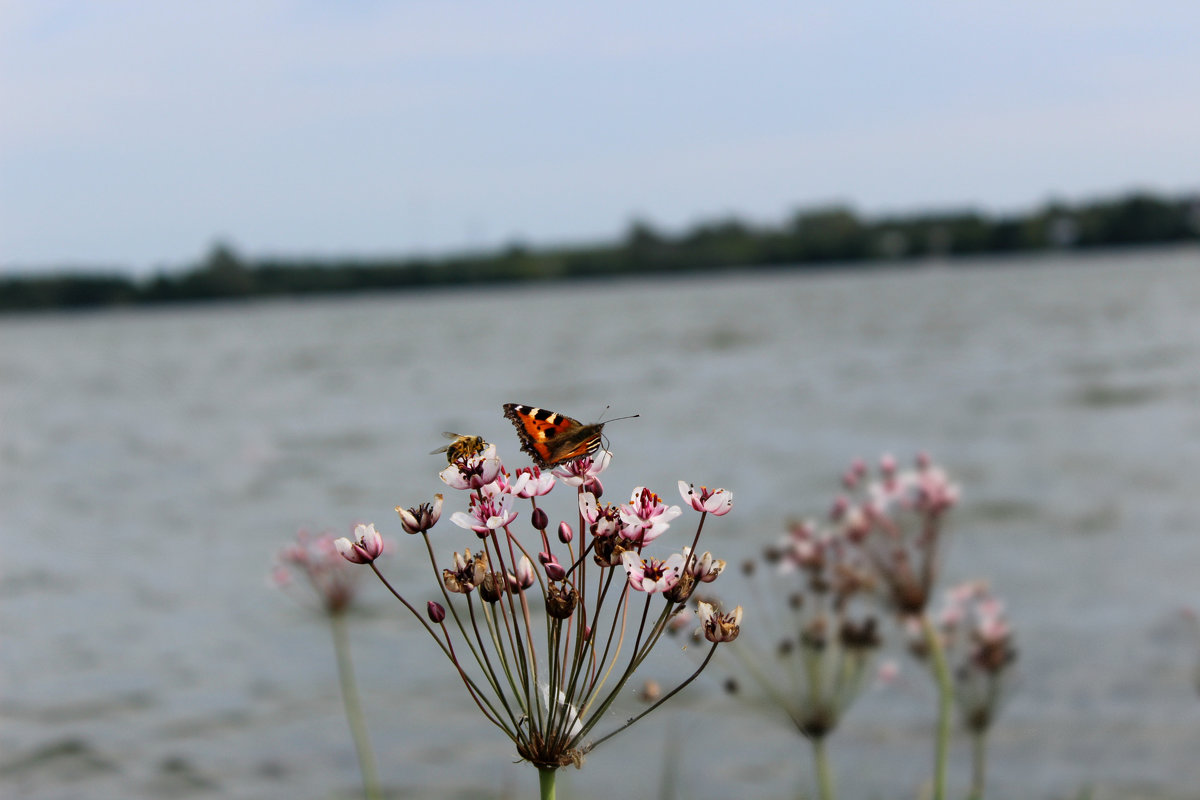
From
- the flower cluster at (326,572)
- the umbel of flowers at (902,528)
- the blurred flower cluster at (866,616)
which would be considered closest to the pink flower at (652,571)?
the blurred flower cluster at (866,616)

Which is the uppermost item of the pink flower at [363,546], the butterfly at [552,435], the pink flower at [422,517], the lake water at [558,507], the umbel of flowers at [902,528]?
the butterfly at [552,435]

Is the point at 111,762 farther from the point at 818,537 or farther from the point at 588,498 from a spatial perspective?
the point at 588,498

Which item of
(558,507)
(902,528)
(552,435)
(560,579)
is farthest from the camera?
(558,507)

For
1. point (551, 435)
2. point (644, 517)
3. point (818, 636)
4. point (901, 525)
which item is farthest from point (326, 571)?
point (644, 517)

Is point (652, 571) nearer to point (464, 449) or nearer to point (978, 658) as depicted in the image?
point (464, 449)

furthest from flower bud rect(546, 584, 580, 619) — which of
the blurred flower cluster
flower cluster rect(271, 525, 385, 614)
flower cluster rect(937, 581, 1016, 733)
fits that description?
flower cluster rect(937, 581, 1016, 733)

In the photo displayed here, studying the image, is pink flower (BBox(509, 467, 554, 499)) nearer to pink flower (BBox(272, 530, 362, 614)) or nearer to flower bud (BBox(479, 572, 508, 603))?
flower bud (BBox(479, 572, 508, 603))

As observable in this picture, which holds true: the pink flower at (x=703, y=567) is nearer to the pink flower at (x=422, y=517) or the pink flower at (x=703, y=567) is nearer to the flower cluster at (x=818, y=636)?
the pink flower at (x=422, y=517)
